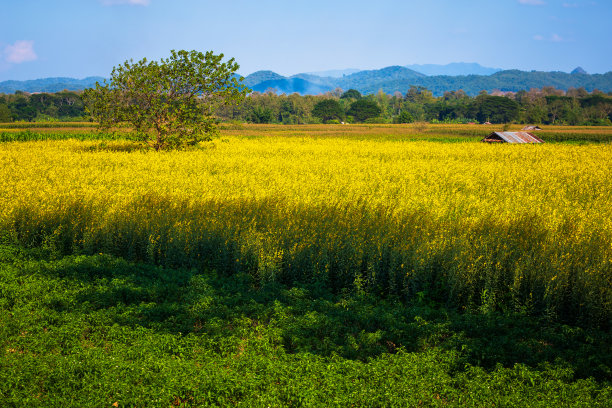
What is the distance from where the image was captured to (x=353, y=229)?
10.1 meters

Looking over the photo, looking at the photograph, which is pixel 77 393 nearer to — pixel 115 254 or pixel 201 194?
pixel 115 254

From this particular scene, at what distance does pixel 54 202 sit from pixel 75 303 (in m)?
6.07

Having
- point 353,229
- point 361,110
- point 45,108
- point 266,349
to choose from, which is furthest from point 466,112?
point 266,349

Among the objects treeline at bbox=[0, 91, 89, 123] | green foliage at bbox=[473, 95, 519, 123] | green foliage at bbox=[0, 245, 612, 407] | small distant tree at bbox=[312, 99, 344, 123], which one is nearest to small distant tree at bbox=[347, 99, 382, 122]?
small distant tree at bbox=[312, 99, 344, 123]

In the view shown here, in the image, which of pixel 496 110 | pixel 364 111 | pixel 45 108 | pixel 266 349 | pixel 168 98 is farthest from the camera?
pixel 364 111

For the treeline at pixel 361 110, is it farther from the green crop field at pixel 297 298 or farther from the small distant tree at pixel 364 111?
the green crop field at pixel 297 298

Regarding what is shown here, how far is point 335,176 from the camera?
725 inches

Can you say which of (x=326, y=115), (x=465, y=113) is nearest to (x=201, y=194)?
(x=326, y=115)

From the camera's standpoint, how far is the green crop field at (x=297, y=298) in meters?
5.14

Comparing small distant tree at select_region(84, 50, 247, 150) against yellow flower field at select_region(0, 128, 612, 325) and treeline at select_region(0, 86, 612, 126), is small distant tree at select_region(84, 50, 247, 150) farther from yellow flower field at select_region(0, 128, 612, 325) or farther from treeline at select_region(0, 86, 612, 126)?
treeline at select_region(0, 86, 612, 126)

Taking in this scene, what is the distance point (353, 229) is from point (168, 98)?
795 inches

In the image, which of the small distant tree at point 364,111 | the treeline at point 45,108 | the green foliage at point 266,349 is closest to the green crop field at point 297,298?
the green foliage at point 266,349

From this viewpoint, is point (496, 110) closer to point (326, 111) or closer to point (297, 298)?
point (326, 111)

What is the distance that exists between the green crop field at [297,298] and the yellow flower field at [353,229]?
6cm
